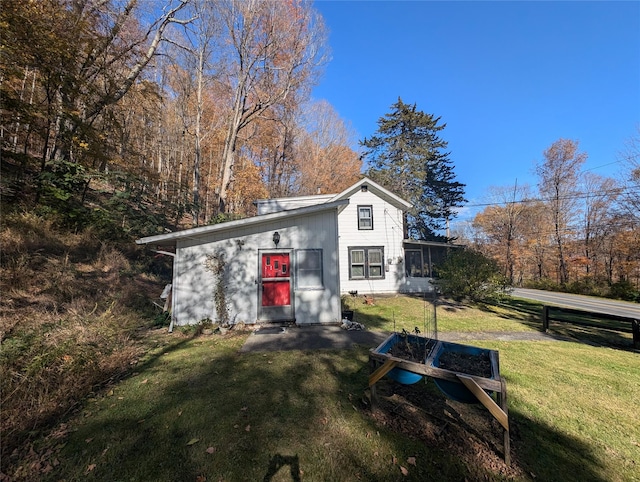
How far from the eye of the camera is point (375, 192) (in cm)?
1411

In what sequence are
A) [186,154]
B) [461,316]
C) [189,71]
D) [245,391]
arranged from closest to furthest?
[245,391]
[461,316]
[189,71]
[186,154]


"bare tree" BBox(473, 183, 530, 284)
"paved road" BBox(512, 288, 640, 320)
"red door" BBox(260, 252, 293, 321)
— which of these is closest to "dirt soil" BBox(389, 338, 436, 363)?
"red door" BBox(260, 252, 293, 321)

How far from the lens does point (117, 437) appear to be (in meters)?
2.79

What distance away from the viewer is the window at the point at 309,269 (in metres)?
7.32

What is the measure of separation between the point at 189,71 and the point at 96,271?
549 inches

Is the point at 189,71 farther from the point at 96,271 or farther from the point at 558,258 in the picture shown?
the point at 558,258

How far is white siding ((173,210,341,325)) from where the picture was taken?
6855mm

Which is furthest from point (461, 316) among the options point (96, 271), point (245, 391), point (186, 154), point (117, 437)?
point (186, 154)

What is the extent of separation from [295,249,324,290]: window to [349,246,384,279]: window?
647 centimetres

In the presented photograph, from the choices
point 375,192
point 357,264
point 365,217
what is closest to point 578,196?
point 375,192

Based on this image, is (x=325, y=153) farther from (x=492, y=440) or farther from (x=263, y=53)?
(x=492, y=440)

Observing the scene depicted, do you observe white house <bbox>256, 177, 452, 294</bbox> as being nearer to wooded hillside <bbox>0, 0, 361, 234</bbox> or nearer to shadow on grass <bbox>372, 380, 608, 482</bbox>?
wooded hillside <bbox>0, 0, 361, 234</bbox>

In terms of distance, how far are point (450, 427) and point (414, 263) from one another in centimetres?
1226

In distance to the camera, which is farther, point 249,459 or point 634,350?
point 634,350
